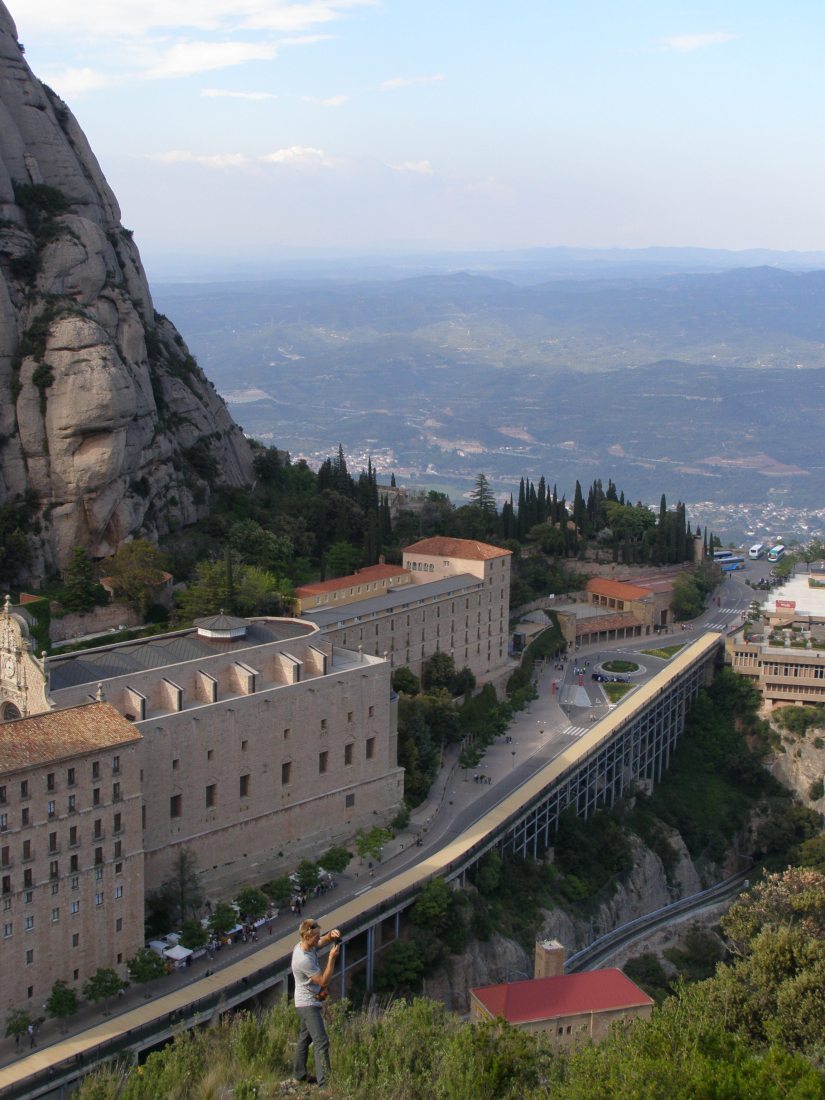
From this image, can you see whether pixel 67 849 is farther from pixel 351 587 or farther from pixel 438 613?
pixel 438 613

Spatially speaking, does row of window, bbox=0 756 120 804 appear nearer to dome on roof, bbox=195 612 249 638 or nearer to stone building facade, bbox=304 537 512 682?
dome on roof, bbox=195 612 249 638

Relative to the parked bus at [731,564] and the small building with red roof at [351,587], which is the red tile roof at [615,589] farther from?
the parked bus at [731,564]

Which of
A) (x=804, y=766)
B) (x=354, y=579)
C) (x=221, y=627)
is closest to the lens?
(x=221, y=627)

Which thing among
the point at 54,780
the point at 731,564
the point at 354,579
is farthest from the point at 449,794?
the point at 731,564

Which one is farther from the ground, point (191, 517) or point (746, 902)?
point (191, 517)

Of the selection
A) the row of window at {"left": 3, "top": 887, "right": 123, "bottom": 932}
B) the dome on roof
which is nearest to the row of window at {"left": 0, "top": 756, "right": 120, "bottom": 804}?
the row of window at {"left": 3, "top": 887, "right": 123, "bottom": 932}

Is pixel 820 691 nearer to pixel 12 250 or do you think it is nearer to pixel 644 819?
pixel 644 819

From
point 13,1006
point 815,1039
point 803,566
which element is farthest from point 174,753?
point 803,566
